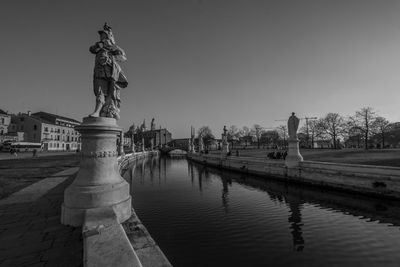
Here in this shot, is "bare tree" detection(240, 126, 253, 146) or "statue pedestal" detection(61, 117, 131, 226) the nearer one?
"statue pedestal" detection(61, 117, 131, 226)

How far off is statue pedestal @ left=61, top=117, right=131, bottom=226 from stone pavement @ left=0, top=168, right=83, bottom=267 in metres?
0.42

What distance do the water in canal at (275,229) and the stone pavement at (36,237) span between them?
7.49ft

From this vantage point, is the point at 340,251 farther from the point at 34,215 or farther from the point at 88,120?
the point at 34,215

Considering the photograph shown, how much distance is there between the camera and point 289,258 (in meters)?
4.89

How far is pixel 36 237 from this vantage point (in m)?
3.79

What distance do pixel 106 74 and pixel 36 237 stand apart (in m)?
3.71

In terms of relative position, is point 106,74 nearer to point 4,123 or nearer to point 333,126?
point 333,126

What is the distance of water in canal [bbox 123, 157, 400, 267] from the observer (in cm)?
493

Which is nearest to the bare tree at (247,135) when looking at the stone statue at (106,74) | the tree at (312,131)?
the tree at (312,131)

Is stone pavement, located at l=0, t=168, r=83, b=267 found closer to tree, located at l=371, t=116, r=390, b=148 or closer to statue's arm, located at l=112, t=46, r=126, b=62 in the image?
statue's arm, located at l=112, t=46, r=126, b=62

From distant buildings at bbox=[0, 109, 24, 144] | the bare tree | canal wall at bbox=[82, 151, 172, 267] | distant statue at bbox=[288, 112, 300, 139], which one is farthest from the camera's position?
the bare tree

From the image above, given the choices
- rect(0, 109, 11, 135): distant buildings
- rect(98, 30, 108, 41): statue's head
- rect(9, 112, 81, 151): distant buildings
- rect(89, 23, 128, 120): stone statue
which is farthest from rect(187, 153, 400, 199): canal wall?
rect(0, 109, 11, 135): distant buildings

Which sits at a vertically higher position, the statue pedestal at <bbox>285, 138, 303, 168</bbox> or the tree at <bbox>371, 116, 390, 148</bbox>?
the tree at <bbox>371, 116, 390, 148</bbox>

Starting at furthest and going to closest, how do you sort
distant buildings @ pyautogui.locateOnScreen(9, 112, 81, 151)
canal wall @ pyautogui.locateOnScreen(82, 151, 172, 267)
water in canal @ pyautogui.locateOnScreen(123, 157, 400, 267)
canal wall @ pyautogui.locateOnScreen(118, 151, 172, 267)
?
1. distant buildings @ pyautogui.locateOnScreen(9, 112, 81, 151)
2. water in canal @ pyautogui.locateOnScreen(123, 157, 400, 267)
3. canal wall @ pyautogui.locateOnScreen(118, 151, 172, 267)
4. canal wall @ pyautogui.locateOnScreen(82, 151, 172, 267)
